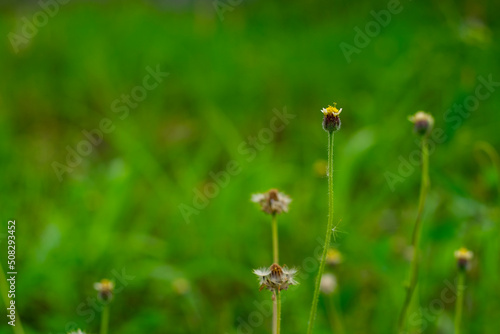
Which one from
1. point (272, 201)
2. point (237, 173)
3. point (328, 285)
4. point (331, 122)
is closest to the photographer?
point (331, 122)

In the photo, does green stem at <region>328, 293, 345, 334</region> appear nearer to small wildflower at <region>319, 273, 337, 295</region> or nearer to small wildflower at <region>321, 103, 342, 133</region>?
small wildflower at <region>319, 273, 337, 295</region>

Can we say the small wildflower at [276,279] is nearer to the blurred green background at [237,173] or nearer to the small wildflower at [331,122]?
the small wildflower at [331,122]

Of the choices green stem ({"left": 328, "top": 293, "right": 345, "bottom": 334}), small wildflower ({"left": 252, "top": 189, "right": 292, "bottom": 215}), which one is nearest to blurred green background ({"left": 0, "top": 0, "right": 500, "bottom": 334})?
green stem ({"left": 328, "top": 293, "right": 345, "bottom": 334})

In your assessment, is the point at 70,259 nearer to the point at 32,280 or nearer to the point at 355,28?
the point at 32,280

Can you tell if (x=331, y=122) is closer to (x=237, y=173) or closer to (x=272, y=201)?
(x=272, y=201)

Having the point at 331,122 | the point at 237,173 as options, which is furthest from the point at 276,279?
the point at 237,173
